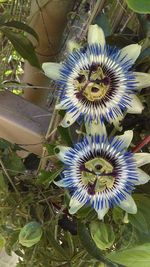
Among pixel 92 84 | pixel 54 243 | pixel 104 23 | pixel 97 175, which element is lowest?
pixel 54 243

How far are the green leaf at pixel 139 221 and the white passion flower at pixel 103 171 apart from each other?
5 centimetres

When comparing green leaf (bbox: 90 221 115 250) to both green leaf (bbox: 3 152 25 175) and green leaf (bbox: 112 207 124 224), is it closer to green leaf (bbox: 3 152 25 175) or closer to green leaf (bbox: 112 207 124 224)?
green leaf (bbox: 112 207 124 224)

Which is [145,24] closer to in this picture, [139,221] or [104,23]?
[104,23]

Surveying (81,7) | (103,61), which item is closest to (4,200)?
(103,61)

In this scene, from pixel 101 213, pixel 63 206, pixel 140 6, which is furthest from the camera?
pixel 63 206

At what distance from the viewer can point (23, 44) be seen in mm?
804

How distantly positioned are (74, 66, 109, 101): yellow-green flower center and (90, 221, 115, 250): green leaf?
19 cm

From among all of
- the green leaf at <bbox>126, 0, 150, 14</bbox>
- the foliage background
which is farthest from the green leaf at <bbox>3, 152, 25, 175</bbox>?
the green leaf at <bbox>126, 0, 150, 14</bbox>

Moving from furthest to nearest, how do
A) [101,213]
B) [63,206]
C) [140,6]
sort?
[63,206] < [101,213] < [140,6]

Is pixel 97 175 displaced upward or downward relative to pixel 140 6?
downward

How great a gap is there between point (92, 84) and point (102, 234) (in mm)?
210

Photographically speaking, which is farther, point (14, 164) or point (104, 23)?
point (14, 164)

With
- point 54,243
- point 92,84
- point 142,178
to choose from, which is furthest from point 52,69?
point 54,243

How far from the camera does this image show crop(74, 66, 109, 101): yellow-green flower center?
60cm
